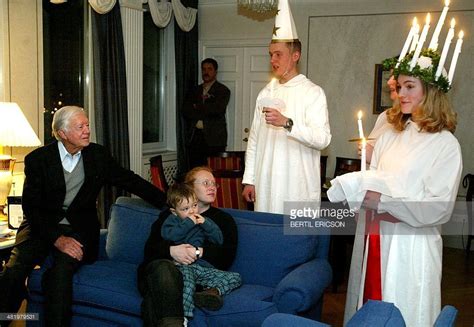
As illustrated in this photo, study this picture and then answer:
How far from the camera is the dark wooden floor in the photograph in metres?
3.62

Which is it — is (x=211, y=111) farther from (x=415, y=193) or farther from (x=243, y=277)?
(x=415, y=193)

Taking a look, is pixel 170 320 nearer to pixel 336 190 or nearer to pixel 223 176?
pixel 336 190

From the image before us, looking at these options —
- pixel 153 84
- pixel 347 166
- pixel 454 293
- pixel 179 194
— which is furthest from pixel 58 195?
pixel 153 84

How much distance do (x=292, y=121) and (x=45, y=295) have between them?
1.62 m

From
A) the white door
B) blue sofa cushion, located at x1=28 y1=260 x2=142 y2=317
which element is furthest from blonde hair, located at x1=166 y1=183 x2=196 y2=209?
the white door

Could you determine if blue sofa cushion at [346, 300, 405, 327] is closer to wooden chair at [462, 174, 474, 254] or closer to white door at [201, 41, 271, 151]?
wooden chair at [462, 174, 474, 254]

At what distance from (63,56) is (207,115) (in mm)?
1909

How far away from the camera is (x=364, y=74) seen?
5969 mm

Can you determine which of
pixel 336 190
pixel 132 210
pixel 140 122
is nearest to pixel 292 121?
pixel 336 190

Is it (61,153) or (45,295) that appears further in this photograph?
(61,153)

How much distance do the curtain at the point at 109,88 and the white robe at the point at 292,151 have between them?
2301 mm

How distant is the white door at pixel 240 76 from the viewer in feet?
21.3

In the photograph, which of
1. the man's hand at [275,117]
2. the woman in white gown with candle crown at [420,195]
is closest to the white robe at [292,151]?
the man's hand at [275,117]

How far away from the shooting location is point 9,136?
11.5 ft
